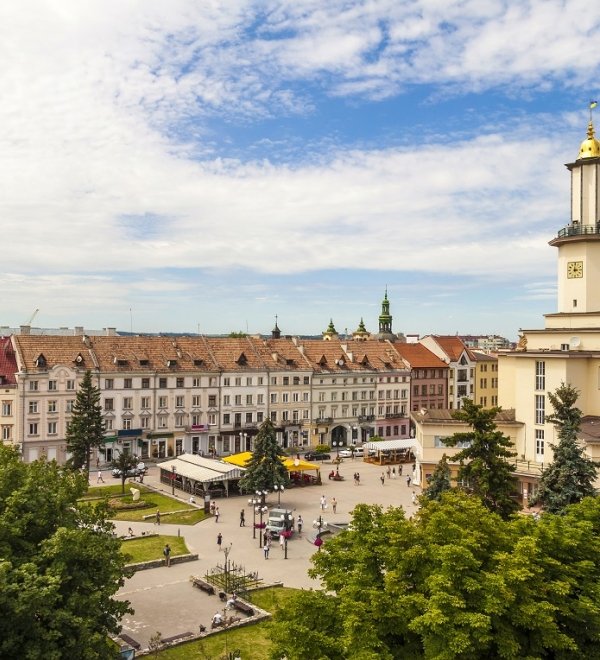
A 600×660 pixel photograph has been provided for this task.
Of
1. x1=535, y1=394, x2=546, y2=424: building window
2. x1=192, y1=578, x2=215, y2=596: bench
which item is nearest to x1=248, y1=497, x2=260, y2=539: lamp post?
x1=192, y1=578, x2=215, y2=596: bench

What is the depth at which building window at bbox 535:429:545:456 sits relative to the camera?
4653 centimetres

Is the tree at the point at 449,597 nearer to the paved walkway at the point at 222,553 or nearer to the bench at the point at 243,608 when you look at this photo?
the bench at the point at 243,608

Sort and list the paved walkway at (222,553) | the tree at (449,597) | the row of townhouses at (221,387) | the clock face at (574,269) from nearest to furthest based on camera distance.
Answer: the tree at (449,597)
the paved walkway at (222,553)
the clock face at (574,269)
the row of townhouses at (221,387)

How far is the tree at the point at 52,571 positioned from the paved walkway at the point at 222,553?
21.4ft

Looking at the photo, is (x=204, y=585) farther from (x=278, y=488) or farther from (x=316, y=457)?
(x=316, y=457)

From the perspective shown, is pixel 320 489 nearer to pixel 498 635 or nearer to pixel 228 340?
pixel 228 340

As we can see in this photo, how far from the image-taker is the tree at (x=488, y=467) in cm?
3127

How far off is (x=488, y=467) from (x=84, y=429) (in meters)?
36.3

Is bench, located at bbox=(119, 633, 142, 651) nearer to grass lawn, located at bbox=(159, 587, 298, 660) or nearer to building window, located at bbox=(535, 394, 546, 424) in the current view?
grass lawn, located at bbox=(159, 587, 298, 660)

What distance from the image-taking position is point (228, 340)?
3004 inches

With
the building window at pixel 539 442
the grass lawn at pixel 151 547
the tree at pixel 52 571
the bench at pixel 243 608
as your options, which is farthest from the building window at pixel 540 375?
the tree at pixel 52 571

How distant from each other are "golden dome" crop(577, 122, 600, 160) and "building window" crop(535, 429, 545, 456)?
19.8m

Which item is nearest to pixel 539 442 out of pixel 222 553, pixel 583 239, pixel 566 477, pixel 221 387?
pixel 583 239

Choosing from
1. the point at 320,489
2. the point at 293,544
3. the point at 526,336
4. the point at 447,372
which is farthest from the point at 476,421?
the point at 447,372
